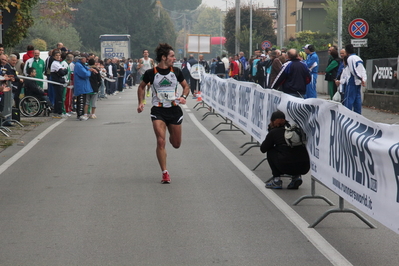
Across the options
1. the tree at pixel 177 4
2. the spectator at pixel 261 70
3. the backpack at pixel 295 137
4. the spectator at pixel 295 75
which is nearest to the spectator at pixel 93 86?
the spectator at pixel 295 75

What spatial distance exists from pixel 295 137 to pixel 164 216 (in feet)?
6.48

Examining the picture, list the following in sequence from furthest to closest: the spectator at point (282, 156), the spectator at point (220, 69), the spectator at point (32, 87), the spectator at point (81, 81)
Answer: the spectator at point (220, 69) < the spectator at point (32, 87) < the spectator at point (81, 81) < the spectator at point (282, 156)

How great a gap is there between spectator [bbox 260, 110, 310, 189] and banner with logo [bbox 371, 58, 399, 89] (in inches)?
527

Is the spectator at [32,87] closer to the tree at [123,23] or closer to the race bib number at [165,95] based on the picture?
the race bib number at [165,95]

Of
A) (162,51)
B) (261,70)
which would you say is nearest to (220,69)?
(261,70)

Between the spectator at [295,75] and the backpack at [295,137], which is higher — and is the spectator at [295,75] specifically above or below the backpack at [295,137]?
above

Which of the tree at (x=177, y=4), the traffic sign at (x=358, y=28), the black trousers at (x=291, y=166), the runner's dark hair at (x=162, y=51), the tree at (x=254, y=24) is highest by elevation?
the tree at (x=177, y=4)

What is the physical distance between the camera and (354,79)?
55.9ft

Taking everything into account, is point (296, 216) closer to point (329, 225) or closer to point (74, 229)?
point (329, 225)

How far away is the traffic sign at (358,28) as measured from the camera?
2469 centimetres

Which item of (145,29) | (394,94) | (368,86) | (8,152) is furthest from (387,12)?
(145,29)

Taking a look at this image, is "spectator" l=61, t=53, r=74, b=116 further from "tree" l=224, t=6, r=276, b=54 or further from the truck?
"tree" l=224, t=6, r=276, b=54

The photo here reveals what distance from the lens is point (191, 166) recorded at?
37.2ft

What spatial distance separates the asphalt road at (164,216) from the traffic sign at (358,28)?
41.7 feet
